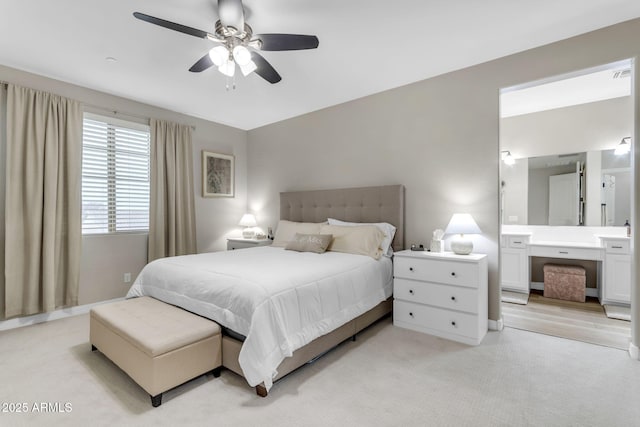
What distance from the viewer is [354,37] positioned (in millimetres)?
2533

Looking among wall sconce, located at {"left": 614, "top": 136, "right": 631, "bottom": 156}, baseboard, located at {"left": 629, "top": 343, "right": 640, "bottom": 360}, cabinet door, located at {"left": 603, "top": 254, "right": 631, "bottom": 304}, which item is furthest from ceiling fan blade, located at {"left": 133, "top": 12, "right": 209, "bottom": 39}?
wall sconce, located at {"left": 614, "top": 136, "right": 631, "bottom": 156}

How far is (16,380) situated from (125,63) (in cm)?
279

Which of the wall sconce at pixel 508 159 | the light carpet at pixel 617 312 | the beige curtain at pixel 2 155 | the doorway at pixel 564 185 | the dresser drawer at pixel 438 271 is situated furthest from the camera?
the wall sconce at pixel 508 159

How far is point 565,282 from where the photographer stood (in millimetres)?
3930

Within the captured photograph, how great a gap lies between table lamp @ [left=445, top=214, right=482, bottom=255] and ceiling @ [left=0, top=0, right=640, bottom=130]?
1572mm

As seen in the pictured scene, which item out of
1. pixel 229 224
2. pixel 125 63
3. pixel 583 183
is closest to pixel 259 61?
pixel 125 63

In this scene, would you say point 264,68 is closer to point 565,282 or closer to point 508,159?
point 508,159

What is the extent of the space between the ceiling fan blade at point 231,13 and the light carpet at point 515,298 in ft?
14.1

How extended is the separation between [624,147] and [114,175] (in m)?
6.59

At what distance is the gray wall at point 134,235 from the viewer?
350 centimetres

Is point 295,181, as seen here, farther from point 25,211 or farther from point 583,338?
point 583,338

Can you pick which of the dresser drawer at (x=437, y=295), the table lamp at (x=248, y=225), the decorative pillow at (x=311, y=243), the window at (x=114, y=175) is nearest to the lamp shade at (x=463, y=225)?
the dresser drawer at (x=437, y=295)

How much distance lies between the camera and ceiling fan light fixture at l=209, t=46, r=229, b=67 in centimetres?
207

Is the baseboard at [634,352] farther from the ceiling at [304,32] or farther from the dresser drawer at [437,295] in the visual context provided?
the ceiling at [304,32]
